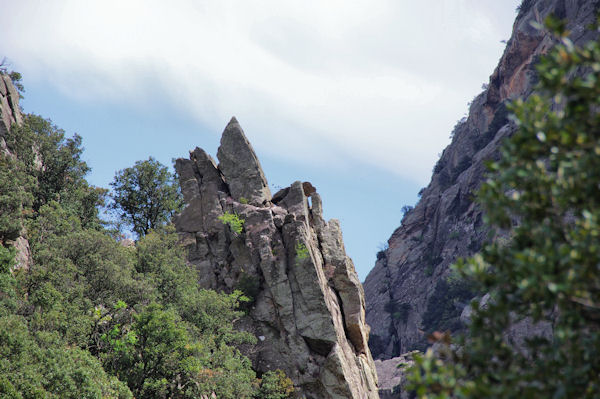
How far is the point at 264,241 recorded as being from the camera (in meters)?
43.4

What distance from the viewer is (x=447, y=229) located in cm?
11800

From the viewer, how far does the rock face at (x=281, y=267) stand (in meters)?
40.6

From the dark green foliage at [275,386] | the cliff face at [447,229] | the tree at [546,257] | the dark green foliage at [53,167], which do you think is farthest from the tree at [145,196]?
the cliff face at [447,229]

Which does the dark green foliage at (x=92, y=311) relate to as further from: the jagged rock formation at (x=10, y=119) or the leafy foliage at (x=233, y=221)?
the leafy foliage at (x=233, y=221)

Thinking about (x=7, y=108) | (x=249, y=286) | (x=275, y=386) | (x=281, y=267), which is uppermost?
(x=7, y=108)

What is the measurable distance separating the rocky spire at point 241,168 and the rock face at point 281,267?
9 cm

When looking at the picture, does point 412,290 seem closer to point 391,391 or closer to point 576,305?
point 391,391

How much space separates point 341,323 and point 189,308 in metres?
13.6

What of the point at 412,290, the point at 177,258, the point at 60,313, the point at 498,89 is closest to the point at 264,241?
the point at 177,258

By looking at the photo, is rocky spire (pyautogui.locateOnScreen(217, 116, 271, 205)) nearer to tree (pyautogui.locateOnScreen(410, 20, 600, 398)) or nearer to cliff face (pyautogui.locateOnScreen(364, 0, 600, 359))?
tree (pyautogui.locateOnScreen(410, 20, 600, 398))

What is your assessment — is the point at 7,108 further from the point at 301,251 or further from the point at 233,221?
the point at 301,251

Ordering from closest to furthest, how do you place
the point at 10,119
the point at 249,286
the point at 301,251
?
the point at 301,251 → the point at 10,119 → the point at 249,286

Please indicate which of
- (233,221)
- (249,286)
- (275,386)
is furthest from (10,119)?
(275,386)

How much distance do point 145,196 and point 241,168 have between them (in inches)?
420
